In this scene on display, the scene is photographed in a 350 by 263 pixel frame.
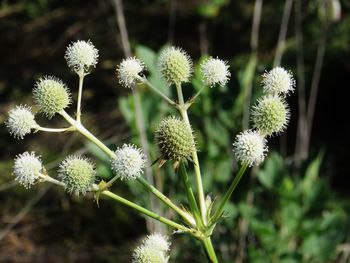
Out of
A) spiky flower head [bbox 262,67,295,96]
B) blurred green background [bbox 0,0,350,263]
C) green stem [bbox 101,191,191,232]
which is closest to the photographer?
green stem [bbox 101,191,191,232]

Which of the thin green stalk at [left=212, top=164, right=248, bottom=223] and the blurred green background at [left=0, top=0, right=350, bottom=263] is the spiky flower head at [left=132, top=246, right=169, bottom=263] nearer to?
the thin green stalk at [left=212, top=164, right=248, bottom=223]

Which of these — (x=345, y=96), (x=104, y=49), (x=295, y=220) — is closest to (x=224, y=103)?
(x=295, y=220)

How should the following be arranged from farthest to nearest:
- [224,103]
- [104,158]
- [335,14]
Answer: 1. [335,14]
2. [224,103]
3. [104,158]

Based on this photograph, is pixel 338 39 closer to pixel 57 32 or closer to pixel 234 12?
pixel 234 12

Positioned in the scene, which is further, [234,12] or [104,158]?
[234,12]

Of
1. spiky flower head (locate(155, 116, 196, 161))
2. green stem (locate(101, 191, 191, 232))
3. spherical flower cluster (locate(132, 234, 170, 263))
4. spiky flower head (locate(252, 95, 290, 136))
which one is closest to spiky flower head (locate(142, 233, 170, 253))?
spherical flower cluster (locate(132, 234, 170, 263))

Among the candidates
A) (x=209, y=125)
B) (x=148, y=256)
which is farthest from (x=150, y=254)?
(x=209, y=125)
